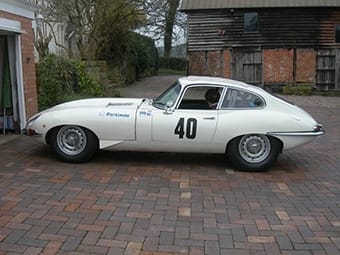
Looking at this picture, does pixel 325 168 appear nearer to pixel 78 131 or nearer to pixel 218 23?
pixel 78 131

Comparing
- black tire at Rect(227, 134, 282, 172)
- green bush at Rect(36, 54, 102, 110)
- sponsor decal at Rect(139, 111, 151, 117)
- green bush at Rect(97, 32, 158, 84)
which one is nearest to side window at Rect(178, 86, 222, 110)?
sponsor decal at Rect(139, 111, 151, 117)

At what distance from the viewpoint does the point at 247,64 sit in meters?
24.2

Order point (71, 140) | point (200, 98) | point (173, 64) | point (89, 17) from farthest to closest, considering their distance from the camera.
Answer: point (173, 64) → point (89, 17) → point (200, 98) → point (71, 140)

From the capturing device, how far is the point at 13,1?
8.52 meters

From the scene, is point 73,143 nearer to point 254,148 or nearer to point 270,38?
point 254,148

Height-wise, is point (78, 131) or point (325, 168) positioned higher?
point (78, 131)

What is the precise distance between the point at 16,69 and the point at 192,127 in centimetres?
425

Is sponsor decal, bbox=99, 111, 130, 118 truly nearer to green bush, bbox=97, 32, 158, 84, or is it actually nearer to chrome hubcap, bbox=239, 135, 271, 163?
chrome hubcap, bbox=239, 135, 271, 163

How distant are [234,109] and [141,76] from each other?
23.7 m

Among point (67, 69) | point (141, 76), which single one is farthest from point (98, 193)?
point (141, 76)

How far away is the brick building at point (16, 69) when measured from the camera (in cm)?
877

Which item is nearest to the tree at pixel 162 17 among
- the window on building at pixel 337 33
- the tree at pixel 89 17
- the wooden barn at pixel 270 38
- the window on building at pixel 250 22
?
the tree at pixel 89 17

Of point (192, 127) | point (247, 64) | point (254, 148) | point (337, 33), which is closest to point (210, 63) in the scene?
point (247, 64)

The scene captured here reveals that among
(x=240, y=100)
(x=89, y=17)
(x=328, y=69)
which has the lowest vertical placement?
(x=240, y=100)
